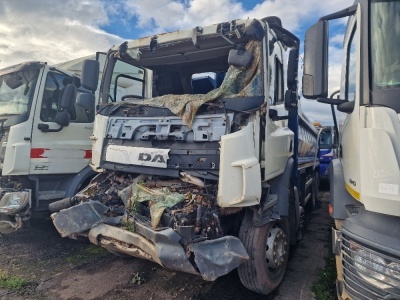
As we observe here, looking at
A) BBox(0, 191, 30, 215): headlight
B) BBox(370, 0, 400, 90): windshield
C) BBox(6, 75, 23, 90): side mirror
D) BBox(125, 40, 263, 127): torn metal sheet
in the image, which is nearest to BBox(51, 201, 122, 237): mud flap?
BBox(125, 40, 263, 127): torn metal sheet

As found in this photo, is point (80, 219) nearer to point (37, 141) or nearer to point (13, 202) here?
point (13, 202)

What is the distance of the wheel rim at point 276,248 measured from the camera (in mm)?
3061

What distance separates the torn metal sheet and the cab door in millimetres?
2553

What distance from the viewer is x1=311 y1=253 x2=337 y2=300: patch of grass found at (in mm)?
3171

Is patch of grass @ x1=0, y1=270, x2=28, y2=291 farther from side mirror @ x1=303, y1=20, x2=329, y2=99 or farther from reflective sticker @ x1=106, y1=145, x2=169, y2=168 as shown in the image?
side mirror @ x1=303, y1=20, x2=329, y2=99

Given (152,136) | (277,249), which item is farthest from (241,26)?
(277,249)

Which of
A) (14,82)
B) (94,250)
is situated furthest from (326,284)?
(14,82)

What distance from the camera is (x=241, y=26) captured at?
3086mm

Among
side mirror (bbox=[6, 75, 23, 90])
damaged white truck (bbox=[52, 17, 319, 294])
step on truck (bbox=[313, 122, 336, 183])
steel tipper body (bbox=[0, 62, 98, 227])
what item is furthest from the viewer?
step on truck (bbox=[313, 122, 336, 183])

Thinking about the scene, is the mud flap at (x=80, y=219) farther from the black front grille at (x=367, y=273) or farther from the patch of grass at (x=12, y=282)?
the black front grille at (x=367, y=273)

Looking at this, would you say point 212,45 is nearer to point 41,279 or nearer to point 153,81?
point 153,81

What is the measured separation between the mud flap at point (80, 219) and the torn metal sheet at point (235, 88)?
126 centimetres

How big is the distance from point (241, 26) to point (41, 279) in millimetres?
3592

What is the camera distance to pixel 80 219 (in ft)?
9.80
